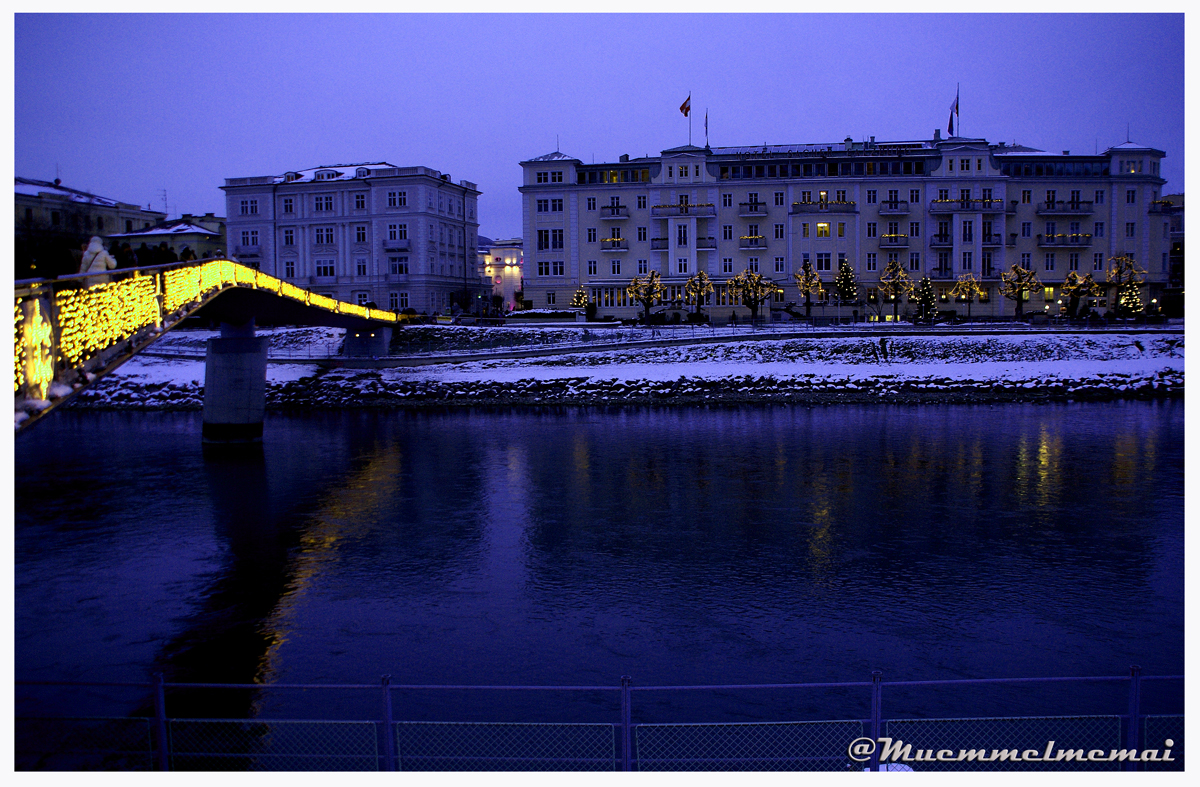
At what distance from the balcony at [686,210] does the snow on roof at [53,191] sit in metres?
60.2

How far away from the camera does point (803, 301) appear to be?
8894 centimetres

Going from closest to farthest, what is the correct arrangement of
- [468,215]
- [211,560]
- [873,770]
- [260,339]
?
[873,770], [211,560], [260,339], [468,215]

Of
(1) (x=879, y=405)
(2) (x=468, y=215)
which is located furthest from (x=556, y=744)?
(2) (x=468, y=215)

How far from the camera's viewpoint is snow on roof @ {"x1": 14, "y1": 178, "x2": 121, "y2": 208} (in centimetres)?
8664

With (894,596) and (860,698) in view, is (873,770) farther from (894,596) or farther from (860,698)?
(894,596)

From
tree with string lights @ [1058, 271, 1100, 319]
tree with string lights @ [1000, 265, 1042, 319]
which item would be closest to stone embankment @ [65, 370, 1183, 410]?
tree with string lights @ [1000, 265, 1042, 319]

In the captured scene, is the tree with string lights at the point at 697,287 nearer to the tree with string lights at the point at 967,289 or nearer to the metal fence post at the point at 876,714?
the tree with string lights at the point at 967,289

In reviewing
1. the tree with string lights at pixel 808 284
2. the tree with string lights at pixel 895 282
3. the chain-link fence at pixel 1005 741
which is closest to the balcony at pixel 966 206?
the tree with string lights at pixel 895 282

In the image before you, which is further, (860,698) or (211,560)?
(211,560)

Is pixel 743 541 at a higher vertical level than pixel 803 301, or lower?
lower

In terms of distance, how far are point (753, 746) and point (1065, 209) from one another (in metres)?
91.5

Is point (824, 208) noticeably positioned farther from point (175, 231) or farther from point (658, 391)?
point (175, 231)

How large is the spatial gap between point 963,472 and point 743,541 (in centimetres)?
1285

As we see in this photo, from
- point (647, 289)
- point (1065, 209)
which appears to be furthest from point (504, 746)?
point (1065, 209)
